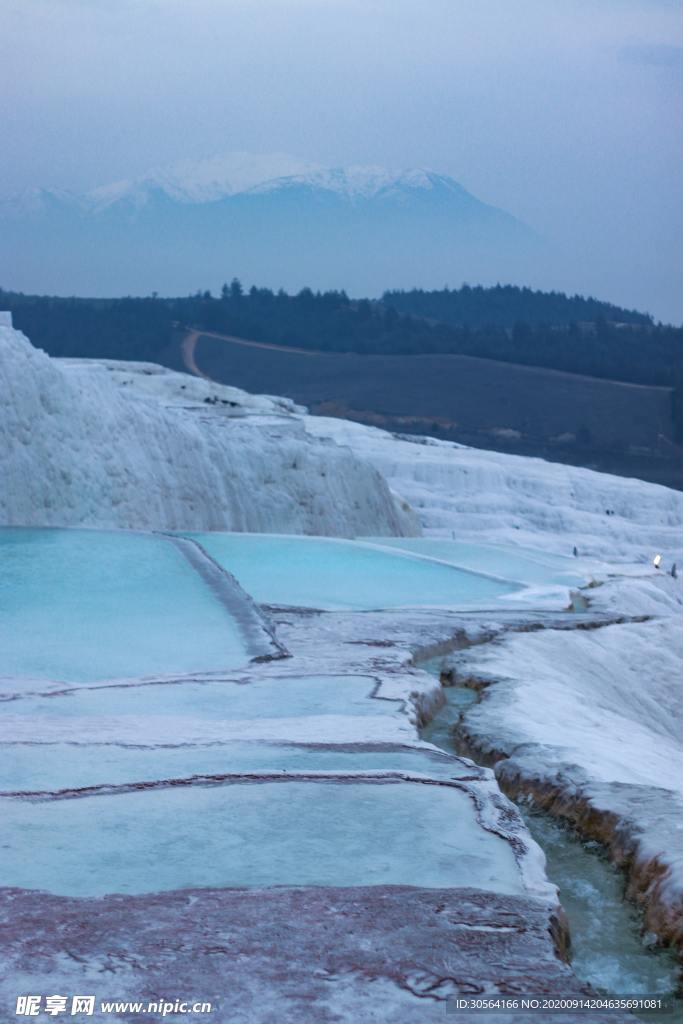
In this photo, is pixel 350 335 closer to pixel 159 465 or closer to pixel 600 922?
pixel 159 465

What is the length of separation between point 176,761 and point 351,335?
66.1 meters

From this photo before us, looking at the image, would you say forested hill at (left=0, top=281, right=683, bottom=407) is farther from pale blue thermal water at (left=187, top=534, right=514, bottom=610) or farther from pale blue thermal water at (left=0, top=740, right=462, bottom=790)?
pale blue thermal water at (left=0, top=740, right=462, bottom=790)

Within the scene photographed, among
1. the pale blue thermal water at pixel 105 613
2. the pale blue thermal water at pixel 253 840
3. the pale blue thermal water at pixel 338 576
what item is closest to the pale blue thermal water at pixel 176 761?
the pale blue thermal water at pixel 253 840

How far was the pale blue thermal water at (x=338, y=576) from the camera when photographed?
32.6 feet

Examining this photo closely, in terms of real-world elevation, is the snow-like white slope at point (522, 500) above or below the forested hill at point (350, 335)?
below

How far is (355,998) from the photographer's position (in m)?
2.37

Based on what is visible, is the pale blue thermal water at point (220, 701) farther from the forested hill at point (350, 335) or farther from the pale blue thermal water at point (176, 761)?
the forested hill at point (350, 335)

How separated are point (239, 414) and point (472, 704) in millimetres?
11475

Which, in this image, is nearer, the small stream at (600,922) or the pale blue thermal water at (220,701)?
the small stream at (600,922)

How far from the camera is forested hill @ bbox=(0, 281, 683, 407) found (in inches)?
2391

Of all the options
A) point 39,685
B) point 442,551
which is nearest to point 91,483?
point 442,551

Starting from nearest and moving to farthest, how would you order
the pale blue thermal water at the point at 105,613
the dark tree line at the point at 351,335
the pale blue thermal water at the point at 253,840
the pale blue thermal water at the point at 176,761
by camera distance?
the pale blue thermal water at the point at 253,840 < the pale blue thermal water at the point at 176,761 < the pale blue thermal water at the point at 105,613 < the dark tree line at the point at 351,335

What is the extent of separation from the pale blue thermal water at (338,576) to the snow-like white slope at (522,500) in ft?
35.0

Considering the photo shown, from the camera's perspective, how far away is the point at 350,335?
2731 inches
